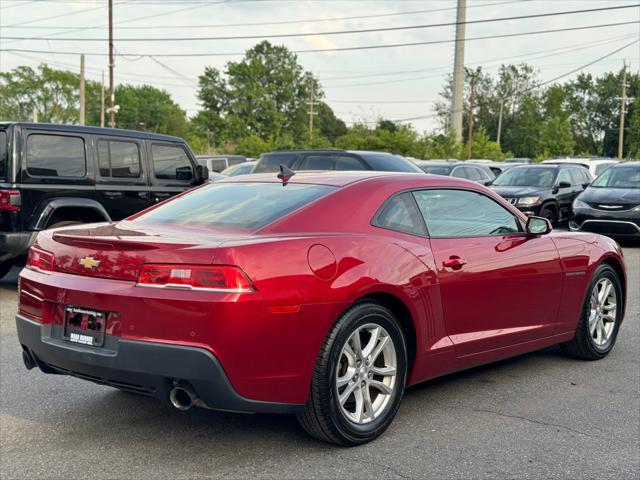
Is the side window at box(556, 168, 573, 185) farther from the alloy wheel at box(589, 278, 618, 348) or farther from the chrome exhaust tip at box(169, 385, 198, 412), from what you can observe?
the chrome exhaust tip at box(169, 385, 198, 412)

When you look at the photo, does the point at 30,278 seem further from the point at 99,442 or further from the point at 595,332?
the point at 595,332

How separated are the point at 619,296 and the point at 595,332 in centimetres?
45

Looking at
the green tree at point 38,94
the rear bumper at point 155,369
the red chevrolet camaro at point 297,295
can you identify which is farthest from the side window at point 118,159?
the green tree at point 38,94

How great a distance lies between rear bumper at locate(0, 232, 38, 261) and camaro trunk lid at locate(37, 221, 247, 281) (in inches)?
A: 177

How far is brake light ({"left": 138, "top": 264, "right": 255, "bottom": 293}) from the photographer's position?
3.63 meters

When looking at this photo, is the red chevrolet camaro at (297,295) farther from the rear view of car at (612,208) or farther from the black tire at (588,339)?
the rear view of car at (612,208)

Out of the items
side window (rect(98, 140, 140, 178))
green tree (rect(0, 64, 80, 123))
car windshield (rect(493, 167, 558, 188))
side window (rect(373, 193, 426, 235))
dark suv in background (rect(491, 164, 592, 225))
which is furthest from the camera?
green tree (rect(0, 64, 80, 123))

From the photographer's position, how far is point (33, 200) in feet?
29.0

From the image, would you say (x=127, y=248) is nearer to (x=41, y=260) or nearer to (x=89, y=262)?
(x=89, y=262)

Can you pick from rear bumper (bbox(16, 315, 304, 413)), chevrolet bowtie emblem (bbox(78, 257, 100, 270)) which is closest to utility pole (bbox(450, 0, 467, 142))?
chevrolet bowtie emblem (bbox(78, 257, 100, 270))

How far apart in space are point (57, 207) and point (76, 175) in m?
0.57

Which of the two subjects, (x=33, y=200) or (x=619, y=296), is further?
(x=33, y=200)

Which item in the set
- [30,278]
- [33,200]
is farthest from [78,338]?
[33,200]

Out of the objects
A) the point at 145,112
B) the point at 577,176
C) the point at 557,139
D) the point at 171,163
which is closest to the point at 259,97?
the point at 557,139
